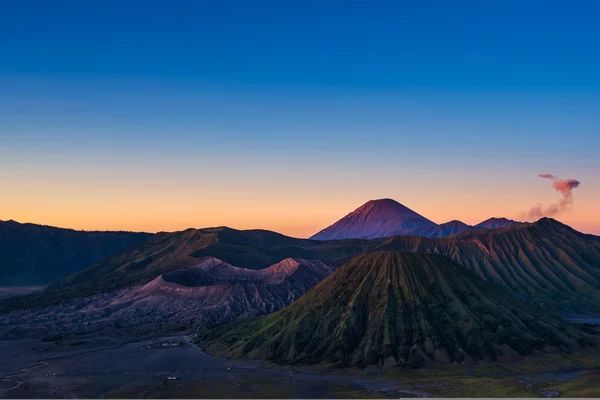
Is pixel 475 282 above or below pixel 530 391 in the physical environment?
above

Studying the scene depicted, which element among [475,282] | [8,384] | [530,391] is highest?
[475,282]

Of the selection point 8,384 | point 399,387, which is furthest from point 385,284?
point 8,384

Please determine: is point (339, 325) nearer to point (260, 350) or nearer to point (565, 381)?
point (260, 350)

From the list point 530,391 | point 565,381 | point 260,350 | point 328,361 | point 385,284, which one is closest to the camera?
point 530,391

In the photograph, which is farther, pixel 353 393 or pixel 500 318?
pixel 500 318

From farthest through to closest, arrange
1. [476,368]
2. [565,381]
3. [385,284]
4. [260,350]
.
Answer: [385,284] → [260,350] → [476,368] → [565,381]

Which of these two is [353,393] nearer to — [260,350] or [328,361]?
[328,361]
